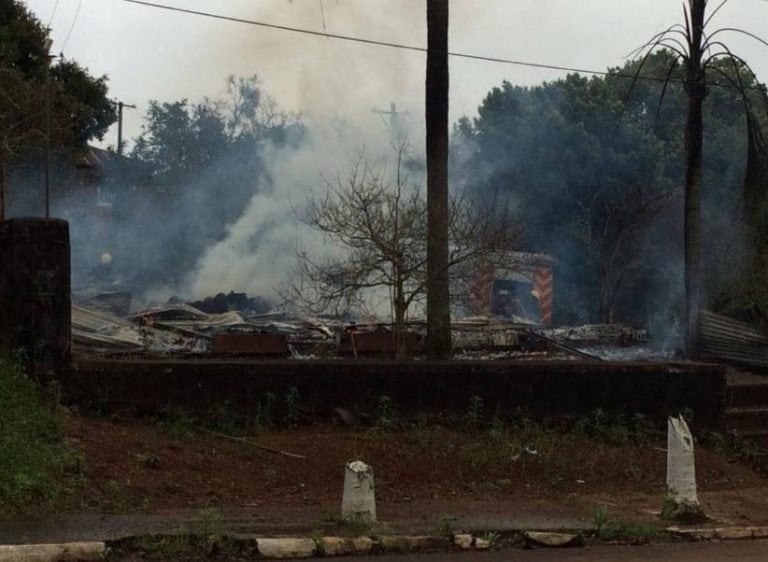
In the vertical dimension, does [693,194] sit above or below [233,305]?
above

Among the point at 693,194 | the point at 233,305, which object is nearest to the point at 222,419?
the point at 693,194

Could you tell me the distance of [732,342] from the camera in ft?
48.4

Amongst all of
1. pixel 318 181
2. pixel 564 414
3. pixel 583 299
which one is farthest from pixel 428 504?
pixel 583 299

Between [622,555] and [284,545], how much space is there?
8.43 ft

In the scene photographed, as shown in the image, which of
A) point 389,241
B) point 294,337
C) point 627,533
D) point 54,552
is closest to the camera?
point 54,552

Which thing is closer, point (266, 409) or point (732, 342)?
point (266, 409)

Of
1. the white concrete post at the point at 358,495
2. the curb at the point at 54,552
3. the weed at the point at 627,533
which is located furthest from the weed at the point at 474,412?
the curb at the point at 54,552

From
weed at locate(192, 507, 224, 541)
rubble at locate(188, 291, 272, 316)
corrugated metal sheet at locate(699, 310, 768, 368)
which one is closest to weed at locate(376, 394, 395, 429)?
weed at locate(192, 507, 224, 541)

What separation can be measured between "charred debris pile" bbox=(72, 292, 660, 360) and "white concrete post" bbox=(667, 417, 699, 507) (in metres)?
4.53

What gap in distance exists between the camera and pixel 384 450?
9.29 metres

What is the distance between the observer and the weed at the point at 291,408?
9648 millimetres

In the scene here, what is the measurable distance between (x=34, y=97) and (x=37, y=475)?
11.5 meters

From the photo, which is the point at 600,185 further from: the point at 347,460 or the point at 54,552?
the point at 54,552

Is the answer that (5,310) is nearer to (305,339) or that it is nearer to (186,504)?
(186,504)
